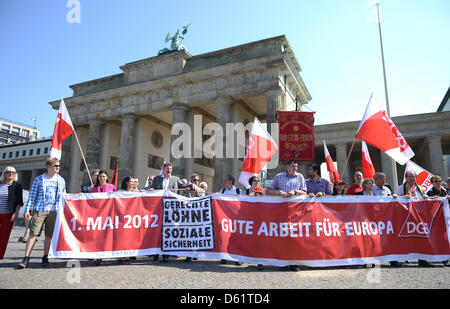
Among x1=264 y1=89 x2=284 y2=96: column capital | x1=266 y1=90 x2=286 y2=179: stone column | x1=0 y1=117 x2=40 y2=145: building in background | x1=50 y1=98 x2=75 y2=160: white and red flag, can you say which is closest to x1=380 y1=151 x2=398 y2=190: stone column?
x1=266 y1=90 x2=286 y2=179: stone column

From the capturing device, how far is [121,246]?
5578 millimetres

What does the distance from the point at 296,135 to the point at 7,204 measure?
1494 centimetres

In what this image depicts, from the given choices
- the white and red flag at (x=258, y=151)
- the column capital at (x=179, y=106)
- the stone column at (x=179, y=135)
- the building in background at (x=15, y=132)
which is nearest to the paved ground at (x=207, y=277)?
the white and red flag at (x=258, y=151)

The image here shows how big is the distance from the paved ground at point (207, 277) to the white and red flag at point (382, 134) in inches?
99.5

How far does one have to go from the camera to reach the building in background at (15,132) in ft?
302

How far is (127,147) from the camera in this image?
26250 millimetres

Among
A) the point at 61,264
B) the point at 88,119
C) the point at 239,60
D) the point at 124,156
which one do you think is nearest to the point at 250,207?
the point at 61,264

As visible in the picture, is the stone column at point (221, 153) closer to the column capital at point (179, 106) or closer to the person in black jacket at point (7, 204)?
the column capital at point (179, 106)

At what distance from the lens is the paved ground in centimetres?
393

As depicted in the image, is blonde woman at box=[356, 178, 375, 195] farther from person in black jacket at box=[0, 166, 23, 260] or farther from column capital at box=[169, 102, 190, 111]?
column capital at box=[169, 102, 190, 111]

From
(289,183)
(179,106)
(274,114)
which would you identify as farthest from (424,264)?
(179,106)

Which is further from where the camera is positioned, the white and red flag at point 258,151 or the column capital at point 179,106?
the column capital at point 179,106
